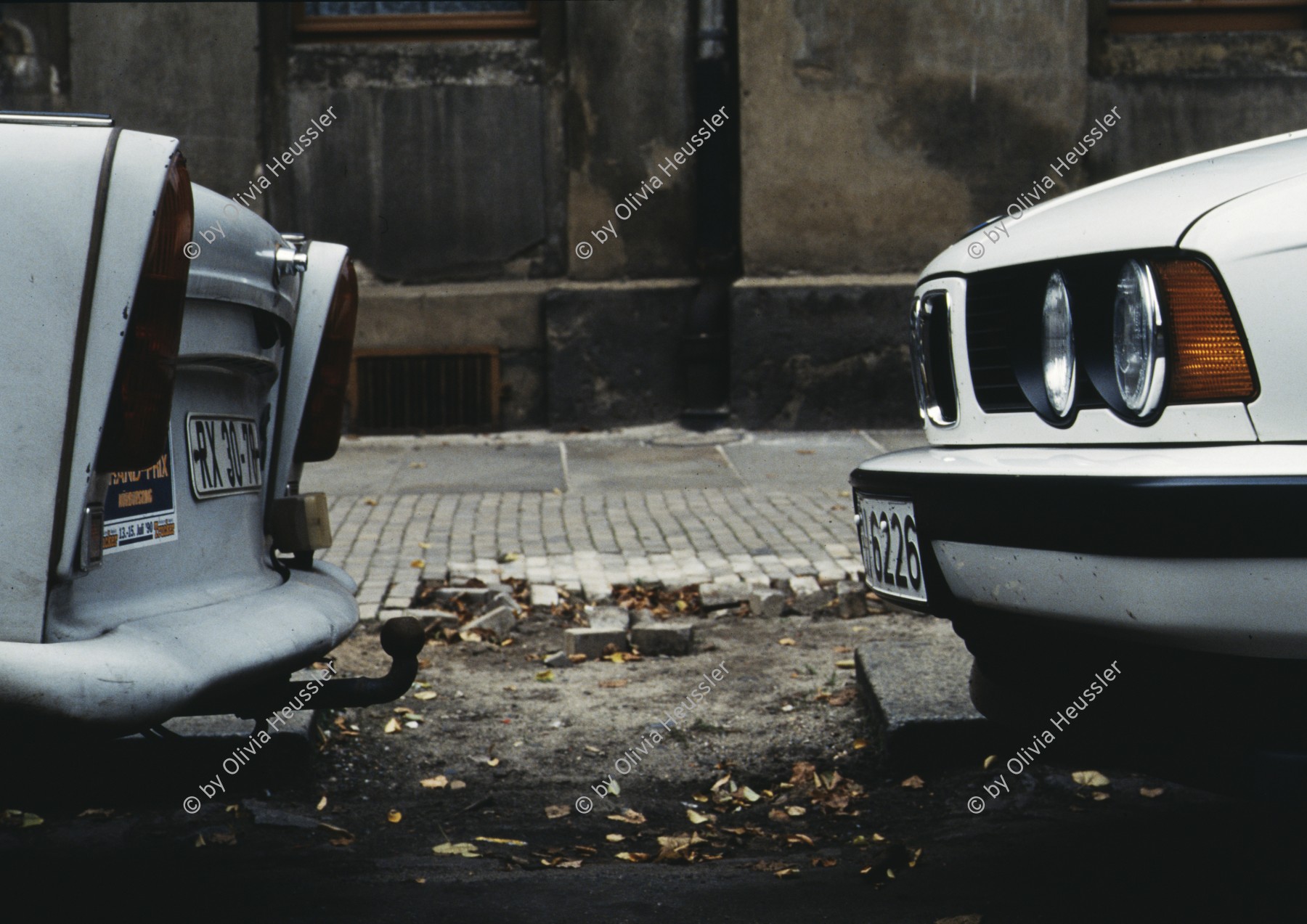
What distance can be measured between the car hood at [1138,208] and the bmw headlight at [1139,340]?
0.06m

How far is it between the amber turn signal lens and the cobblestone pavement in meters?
3.45

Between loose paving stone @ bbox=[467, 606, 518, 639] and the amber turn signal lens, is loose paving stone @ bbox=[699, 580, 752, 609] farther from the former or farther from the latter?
the amber turn signal lens

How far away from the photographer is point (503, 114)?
32.0 feet

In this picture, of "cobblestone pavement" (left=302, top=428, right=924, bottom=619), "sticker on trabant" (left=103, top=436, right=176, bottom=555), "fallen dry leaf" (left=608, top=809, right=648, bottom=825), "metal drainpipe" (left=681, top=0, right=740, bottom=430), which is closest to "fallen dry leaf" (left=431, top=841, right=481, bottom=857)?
"fallen dry leaf" (left=608, top=809, right=648, bottom=825)

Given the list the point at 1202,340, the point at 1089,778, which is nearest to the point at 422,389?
the point at 1089,778

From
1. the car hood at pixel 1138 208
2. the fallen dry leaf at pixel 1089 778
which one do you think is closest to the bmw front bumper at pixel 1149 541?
the car hood at pixel 1138 208

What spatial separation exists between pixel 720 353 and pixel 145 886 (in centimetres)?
696

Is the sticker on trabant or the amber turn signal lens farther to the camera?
the sticker on trabant

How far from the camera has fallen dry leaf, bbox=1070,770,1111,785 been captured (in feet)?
11.1

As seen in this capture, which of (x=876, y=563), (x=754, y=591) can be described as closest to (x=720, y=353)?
(x=754, y=591)

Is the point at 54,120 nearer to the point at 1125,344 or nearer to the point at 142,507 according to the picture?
the point at 142,507

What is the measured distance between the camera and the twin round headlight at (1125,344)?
2.14 meters

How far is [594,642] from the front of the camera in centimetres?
486

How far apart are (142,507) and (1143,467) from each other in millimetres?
1631
